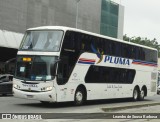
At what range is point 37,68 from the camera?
20.0 metres

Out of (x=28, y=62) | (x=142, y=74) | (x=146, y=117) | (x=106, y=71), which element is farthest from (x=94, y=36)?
(x=146, y=117)

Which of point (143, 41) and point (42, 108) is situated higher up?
point (143, 41)

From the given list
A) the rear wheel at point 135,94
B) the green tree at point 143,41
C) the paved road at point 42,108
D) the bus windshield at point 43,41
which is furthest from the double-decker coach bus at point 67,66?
the green tree at point 143,41

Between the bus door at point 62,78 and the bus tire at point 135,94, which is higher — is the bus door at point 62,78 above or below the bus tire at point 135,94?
above

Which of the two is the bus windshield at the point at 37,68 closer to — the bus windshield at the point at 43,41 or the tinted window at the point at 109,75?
the bus windshield at the point at 43,41

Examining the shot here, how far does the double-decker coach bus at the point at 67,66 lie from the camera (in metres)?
19.8

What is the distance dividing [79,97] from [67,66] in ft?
6.93

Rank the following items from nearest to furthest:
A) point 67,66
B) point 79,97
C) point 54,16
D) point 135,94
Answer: point 67,66 < point 79,97 < point 135,94 < point 54,16

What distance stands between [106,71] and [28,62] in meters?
5.60

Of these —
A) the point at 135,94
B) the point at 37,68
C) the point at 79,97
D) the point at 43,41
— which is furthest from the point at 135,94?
the point at 37,68

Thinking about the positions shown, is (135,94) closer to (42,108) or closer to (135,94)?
(135,94)

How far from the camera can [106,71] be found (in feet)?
79.8

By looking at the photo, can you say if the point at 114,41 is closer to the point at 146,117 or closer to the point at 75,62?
the point at 75,62

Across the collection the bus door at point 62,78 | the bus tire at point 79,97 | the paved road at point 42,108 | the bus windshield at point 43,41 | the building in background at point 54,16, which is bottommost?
the paved road at point 42,108
